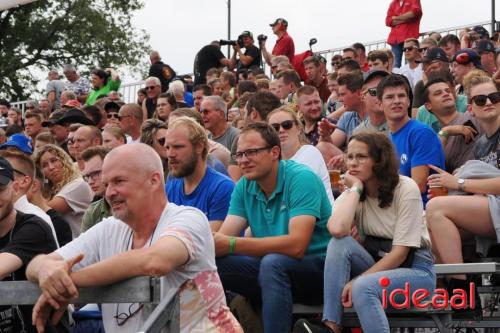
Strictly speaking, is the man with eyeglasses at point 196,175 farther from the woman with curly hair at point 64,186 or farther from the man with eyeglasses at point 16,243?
the man with eyeglasses at point 16,243

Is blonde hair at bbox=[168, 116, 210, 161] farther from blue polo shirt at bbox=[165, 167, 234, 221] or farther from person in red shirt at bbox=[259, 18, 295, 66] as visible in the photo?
person in red shirt at bbox=[259, 18, 295, 66]

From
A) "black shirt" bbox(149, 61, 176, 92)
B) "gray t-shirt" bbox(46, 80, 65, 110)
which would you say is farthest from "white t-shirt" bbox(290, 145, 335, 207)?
"gray t-shirt" bbox(46, 80, 65, 110)

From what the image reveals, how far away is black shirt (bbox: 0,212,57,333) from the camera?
5.32 metres

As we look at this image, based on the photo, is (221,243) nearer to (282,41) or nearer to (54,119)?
(54,119)

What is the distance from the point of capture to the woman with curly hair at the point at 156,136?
970 centimetres

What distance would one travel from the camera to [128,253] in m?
4.27

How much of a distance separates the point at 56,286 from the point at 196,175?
3.73 metres

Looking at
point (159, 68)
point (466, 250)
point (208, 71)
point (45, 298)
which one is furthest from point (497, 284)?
point (159, 68)

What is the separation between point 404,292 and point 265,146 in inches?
56.0

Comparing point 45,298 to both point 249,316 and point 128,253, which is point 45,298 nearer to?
point 128,253

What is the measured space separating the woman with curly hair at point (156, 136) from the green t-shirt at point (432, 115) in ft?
7.80

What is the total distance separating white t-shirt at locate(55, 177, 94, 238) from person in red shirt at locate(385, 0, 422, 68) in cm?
892

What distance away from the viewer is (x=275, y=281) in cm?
686

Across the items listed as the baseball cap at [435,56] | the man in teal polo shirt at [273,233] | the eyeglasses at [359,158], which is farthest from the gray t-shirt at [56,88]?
the eyeglasses at [359,158]
